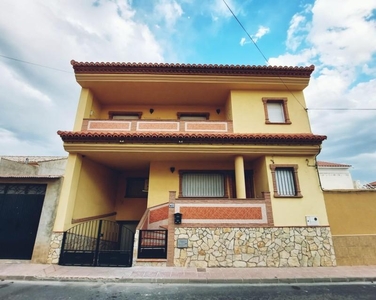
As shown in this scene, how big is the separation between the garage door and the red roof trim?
2743 millimetres

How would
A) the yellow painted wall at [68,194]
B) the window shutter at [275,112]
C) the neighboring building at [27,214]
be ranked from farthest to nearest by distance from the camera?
1. the window shutter at [275,112]
2. the yellow painted wall at [68,194]
3. the neighboring building at [27,214]

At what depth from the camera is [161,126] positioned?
381 inches

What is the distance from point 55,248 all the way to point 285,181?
397 inches

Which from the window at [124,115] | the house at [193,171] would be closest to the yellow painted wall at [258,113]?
the house at [193,171]

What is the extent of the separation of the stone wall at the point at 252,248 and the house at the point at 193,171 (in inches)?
1.5

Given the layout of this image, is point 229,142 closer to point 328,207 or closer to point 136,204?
point 328,207

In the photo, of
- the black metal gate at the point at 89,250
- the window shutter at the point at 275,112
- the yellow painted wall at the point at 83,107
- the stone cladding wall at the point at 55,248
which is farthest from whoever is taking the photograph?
the window shutter at the point at 275,112

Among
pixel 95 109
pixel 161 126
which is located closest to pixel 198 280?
pixel 161 126

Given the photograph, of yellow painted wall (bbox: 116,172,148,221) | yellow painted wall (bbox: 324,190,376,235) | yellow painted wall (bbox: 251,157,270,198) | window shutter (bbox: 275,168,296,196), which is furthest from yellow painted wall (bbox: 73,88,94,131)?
yellow painted wall (bbox: 324,190,376,235)

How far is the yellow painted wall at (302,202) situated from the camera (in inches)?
312

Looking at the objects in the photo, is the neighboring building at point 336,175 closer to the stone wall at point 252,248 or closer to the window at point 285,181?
the window at point 285,181

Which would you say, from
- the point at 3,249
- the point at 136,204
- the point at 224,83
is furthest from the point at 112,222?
the point at 224,83

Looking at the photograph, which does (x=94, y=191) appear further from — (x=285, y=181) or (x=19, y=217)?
(x=285, y=181)

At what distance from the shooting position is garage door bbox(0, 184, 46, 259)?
7.60 m
